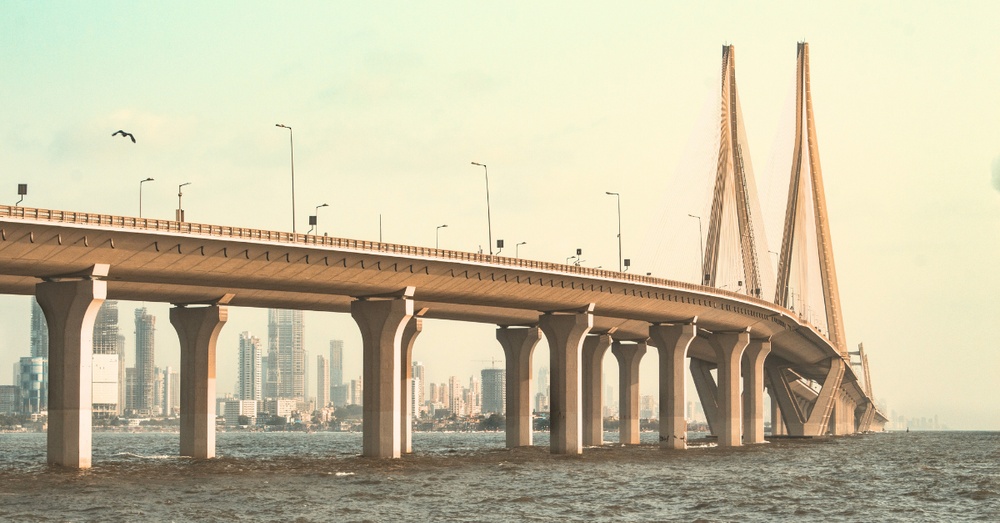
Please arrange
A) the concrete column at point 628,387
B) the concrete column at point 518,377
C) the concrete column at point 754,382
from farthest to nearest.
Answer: the concrete column at point 754,382 < the concrete column at point 628,387 < the concrete column at point 518,377

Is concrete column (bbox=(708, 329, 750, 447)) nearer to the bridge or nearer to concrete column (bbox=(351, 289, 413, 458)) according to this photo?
the bridge

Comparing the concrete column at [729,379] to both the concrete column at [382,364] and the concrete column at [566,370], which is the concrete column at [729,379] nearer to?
the concrete column at [566,370]

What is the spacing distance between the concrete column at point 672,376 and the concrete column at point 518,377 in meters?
11.1

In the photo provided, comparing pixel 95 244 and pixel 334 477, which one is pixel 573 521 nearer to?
pixel 334 477

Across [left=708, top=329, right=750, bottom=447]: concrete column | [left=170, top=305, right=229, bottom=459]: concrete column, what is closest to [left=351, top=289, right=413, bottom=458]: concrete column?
[left=170, top=305, right=229, bottom=459]: concrete column

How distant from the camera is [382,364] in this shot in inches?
3755

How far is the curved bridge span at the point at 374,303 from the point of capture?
253 ft

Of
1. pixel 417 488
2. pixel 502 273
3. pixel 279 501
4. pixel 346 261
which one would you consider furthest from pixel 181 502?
pixel 502 273

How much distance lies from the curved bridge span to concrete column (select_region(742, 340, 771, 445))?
17cm

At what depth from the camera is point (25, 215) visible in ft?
233

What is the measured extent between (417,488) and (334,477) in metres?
8.95

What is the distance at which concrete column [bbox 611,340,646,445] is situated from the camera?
149500mm

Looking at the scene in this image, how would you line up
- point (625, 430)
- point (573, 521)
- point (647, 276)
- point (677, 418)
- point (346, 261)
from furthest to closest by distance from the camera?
point (625, 430), point (677, 418), point (647, 276), point (346, 261), point (573, 521)

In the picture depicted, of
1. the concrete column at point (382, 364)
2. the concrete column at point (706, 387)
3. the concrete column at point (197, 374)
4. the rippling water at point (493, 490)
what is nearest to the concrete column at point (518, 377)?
the rippling water at point (493, 490)
